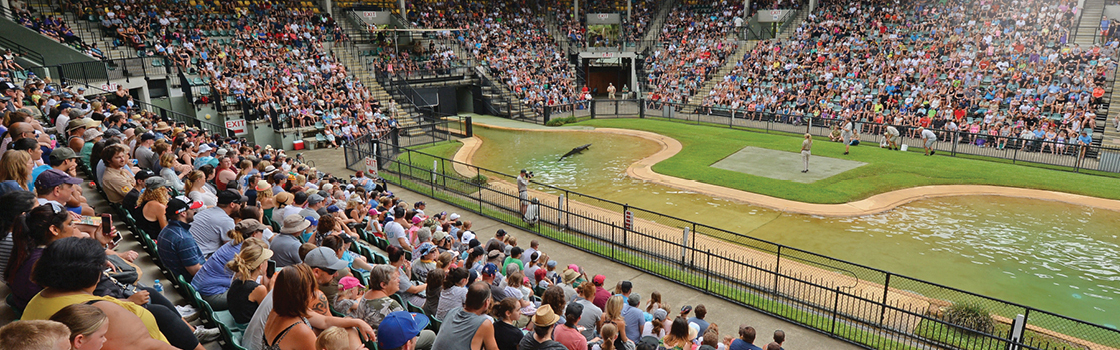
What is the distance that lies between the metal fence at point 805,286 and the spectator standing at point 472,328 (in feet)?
20.3

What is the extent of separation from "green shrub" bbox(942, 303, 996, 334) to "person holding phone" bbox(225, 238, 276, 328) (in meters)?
9.41

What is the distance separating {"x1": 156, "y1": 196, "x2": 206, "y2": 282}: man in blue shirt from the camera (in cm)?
584

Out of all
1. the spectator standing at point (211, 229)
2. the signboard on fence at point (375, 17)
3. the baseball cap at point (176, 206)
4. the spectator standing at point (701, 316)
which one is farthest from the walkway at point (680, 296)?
the signboard on fence at point (375, 17)

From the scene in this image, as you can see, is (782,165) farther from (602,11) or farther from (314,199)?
(602,11)

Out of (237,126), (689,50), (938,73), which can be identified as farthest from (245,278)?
(689,50)

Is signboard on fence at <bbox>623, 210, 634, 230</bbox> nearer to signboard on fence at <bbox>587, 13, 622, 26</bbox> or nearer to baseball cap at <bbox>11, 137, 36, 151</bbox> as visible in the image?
baseball cap at <bbox>11, 137, 36, 151</bbox>

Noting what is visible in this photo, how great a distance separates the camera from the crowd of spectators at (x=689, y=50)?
38.0m

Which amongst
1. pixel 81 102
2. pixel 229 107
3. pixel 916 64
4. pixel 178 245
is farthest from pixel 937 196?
pixel 229 107

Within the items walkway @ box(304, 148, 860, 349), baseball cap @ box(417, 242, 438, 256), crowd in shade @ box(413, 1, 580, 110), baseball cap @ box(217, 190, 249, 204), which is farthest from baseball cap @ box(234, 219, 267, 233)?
crowd in shade @ box(413, 1, 580, 110)

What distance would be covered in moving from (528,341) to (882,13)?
3554 cm

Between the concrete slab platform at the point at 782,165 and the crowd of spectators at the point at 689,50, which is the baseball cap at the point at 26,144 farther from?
the crowd of spectators at the point at 689,50

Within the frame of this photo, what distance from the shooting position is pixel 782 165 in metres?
21.2

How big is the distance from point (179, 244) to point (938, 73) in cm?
3099

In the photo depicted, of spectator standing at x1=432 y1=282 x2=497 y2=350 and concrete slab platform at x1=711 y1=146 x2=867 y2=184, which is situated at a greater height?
spectator standing at x1=432 y1=282 x2=497 y2=350
